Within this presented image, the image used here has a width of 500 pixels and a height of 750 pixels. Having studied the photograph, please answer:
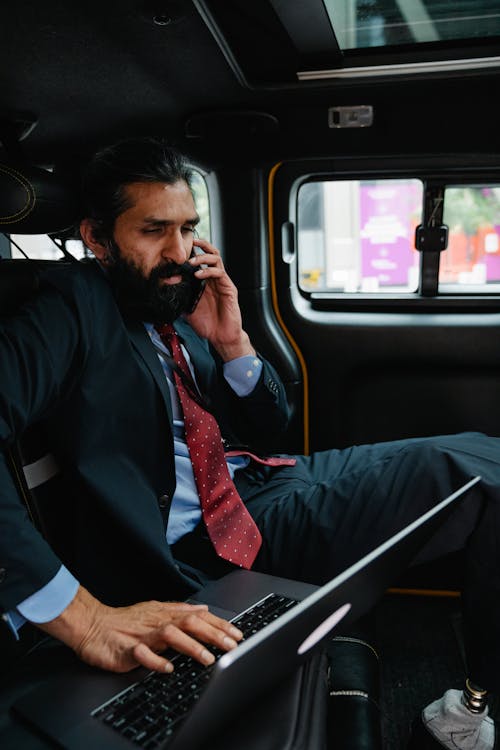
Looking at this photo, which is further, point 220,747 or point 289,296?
point 289,296

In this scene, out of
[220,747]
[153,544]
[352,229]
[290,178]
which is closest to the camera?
[220,747]

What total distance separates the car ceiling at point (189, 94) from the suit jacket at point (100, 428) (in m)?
0.59

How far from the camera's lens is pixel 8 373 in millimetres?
1188

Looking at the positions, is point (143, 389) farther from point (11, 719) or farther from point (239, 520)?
point (11, 719)

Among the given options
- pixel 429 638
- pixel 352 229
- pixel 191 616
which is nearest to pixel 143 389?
pixel 191 616

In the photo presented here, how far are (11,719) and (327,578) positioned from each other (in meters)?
0.77

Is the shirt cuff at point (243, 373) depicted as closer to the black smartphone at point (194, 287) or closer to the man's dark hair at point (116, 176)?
the black smartphone at point (194, 287)

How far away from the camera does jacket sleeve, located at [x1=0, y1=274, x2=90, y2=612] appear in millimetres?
1091

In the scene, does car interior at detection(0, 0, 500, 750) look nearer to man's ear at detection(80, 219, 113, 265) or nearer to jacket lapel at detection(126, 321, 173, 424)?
man's ear at detection(80, 219, 113, 265)

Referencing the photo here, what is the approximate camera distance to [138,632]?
1101 millimetres

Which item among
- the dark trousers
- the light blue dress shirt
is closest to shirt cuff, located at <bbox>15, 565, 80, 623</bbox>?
the light blue dress shirt

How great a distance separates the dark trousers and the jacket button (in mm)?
296

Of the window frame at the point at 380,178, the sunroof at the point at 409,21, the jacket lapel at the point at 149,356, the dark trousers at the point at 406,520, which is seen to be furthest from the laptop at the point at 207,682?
the window frame at the point at 380,178

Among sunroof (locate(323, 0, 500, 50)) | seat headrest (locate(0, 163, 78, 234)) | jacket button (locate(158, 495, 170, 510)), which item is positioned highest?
sunroof (locate(323, 0, 500, 50))
